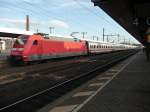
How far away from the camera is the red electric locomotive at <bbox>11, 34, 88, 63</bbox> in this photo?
3444cm

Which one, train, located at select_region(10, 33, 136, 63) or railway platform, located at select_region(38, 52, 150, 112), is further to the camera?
train, located at select_region(10, 33, 136, 63)

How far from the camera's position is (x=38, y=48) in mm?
36344

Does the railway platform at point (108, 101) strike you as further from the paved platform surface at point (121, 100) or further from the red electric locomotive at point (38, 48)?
the red electric locomotive at point (38, 48)

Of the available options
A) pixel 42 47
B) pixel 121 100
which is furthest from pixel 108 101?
pixel 42 47

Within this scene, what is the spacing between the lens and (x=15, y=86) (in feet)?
62.5

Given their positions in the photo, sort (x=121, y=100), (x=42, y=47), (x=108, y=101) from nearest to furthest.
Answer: (x=108, y=101), (x=121, y=100), (x=42, y=47)

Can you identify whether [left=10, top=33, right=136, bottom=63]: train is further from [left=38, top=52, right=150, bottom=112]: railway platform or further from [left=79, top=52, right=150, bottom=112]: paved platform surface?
[left=38, top=52, right=150, bottom=112]: railway platform

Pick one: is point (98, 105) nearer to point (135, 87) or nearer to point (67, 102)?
point (67, 102)

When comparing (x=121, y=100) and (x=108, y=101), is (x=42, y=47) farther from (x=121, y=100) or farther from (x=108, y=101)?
(x=108, y=101)

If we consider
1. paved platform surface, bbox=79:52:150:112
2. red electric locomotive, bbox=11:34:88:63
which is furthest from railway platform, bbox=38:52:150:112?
red electric locomotive, bbox=11:34:88:63

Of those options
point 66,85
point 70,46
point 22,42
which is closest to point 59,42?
point 70,46

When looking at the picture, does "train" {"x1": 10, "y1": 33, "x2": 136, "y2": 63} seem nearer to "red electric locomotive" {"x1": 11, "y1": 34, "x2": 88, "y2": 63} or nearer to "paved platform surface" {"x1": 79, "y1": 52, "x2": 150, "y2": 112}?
"red electric locomotive" {"x1": 11, "y1": 34, "x2": 88, "y2": 63}

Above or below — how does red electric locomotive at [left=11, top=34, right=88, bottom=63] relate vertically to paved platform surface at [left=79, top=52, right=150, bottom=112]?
above

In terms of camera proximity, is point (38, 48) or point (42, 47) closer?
point (38, 48)
